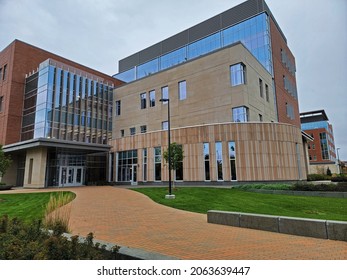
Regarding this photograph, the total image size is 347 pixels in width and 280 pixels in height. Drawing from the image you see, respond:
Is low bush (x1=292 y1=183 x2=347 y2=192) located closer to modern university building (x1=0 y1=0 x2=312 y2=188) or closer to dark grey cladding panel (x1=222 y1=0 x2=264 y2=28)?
modern university building (x1=0 y1=0 x2=312 y2=188)

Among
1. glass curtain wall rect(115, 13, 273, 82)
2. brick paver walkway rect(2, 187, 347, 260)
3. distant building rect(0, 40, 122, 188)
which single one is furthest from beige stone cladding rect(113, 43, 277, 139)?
brick paver walkway rect(2, 187, 347, 260)

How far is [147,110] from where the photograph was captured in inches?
1521

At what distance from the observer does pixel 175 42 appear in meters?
58.7

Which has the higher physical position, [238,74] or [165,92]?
[165,92]

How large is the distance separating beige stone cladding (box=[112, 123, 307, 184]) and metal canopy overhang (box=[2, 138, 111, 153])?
12.0 m

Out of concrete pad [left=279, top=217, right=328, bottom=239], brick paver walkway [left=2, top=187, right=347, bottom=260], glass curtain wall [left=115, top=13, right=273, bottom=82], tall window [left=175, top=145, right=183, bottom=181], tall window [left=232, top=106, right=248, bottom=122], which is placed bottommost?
brick paver walkway [left=2, top=187, right=347, bottom=260]

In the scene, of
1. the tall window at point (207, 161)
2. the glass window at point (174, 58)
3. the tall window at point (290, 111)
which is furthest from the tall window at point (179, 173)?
the glass window at point (174, 58)

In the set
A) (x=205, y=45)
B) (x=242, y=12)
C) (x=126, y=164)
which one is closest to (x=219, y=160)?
(x=126, y=164)

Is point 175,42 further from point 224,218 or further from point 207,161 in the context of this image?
point 224,218

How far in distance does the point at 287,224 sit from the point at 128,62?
6658 cm

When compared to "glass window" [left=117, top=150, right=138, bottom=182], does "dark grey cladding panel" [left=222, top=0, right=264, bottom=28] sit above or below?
above

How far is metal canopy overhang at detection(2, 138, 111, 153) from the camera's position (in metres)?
30.4

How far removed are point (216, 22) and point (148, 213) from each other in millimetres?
48997

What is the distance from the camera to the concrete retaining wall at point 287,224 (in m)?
7.26
